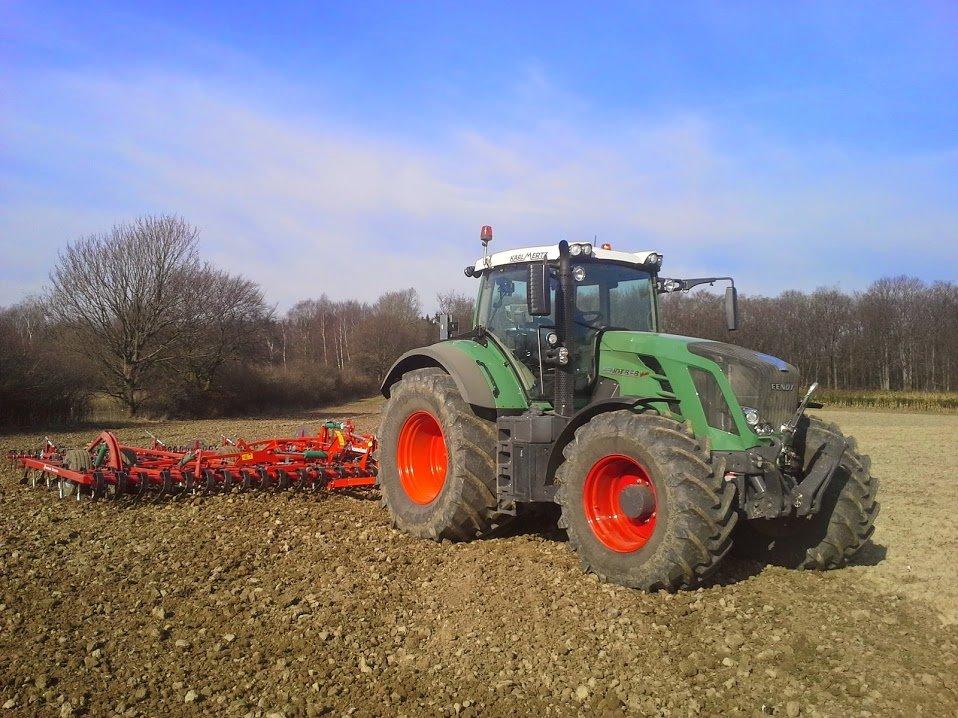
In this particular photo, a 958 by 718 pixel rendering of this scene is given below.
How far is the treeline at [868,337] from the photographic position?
136ft

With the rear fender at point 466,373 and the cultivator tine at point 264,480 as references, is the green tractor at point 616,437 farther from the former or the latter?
the cultivator tine at point 264,480

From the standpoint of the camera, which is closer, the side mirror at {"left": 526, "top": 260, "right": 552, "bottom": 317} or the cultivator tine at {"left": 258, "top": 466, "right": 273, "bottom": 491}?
the side mirror at {"left": 526, "top": 260, "right": 552, "bottom": 317}

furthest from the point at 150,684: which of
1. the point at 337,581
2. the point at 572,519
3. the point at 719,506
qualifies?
the point at 719,506

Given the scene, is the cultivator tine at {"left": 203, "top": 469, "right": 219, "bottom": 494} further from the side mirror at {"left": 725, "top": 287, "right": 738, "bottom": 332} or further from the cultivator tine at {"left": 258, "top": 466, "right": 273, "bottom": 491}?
the side mirror at {"left": 725, "top": 287, "right": 738, "bottom": 332}

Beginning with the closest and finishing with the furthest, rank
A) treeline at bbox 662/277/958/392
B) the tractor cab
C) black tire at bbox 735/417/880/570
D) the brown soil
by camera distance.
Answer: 1. the brown soil
2. black tire at bbox 735/417/880/570
3. the tractor cab
4. treeline at bbox 662/277/958/392

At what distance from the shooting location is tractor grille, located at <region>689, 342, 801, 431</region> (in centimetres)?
488

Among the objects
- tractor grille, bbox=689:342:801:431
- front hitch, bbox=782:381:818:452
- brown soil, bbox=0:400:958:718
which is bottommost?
brown soil, bbox=0:400:958:718

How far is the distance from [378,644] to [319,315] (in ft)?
226

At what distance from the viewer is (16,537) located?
19.2 feet

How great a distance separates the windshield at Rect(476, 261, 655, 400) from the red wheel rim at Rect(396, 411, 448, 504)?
106 cm

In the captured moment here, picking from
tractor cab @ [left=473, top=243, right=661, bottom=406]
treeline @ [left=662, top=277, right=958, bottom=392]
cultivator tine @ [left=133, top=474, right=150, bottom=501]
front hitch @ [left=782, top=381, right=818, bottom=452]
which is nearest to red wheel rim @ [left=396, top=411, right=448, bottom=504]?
tractor cab @ [left=473, top=243, right=661, bottom=406]

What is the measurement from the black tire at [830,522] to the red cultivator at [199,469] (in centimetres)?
372

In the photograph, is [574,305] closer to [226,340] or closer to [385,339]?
[226,340]

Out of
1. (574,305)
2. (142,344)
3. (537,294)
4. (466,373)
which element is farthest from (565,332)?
(142,344)
